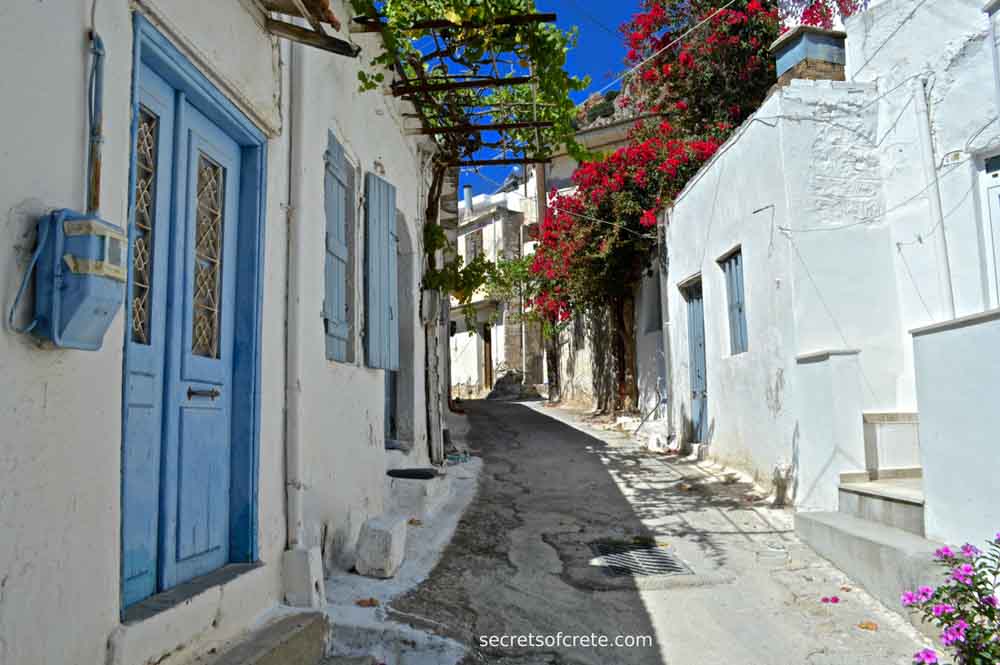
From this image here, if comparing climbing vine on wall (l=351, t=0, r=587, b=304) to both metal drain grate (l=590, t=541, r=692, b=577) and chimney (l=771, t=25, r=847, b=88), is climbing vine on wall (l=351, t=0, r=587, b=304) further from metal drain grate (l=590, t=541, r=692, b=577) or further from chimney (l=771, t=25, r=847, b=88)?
metal drain grate (l=590, t=541, r=692, b=577)

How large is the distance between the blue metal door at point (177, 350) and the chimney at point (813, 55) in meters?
5.68

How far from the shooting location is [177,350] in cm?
304

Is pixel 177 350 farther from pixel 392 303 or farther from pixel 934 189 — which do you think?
pixel 934 189

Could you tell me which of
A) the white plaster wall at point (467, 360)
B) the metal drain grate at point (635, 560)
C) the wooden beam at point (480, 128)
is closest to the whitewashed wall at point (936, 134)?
the metal drain grate at point (635, 560)

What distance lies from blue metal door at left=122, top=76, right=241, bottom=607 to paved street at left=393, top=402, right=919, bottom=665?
56.1 inches

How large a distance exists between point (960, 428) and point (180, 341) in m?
3.88

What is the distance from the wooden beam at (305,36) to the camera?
145 inches

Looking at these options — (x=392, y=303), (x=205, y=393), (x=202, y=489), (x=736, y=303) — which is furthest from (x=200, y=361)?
(x=736, y=303)

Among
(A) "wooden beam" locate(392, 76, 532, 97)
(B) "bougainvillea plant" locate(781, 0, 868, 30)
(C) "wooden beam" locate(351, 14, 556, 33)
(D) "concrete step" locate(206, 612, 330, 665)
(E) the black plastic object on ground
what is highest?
(B) "bougainvillea plant" locate(781, 0, 868, 30)

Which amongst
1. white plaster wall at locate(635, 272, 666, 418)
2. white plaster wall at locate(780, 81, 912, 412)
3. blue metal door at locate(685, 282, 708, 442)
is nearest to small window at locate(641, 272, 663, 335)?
white plaster wall at locate(635, 272, 666, 418)

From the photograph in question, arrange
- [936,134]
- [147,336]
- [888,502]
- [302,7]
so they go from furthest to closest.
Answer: [936,134]
[888,502]
[302,7]
[147,336]

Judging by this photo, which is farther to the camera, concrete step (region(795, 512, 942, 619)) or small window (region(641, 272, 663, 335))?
small window (region(641, 272, 663, 335))

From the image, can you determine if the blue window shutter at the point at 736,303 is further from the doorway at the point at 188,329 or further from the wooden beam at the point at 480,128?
the doorway at the point at 188,329

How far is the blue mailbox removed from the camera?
6.61 ft
